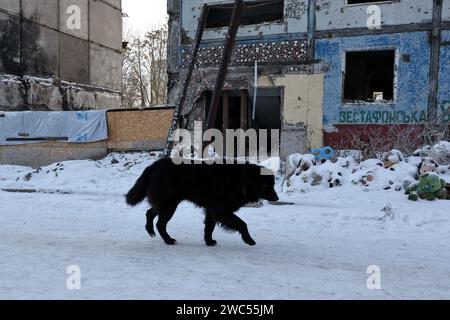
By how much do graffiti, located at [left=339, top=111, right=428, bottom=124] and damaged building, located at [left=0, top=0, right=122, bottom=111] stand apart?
13193 millimetres

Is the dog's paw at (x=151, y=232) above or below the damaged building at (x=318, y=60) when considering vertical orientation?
below

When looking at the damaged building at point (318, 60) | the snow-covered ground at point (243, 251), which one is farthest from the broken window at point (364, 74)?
the snow-covered ground at point (243, 251)

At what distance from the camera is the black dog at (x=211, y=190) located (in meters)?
4.48

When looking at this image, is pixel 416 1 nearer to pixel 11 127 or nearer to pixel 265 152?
pixel 265 152

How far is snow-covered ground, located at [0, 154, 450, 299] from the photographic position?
297 cm

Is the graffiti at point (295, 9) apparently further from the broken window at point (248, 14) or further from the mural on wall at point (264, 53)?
the broken window at point (248, 14)

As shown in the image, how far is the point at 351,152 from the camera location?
34.7ft

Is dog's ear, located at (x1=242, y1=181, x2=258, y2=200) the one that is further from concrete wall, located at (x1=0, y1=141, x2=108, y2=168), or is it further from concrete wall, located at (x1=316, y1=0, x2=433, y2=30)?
concrete wall, located at (x1=0, y1=141, x2=108, y2=168)

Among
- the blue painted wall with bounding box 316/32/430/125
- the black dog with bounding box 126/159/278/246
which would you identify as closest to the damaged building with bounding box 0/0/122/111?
the blue painted wall with bounding box 316/32/430/125

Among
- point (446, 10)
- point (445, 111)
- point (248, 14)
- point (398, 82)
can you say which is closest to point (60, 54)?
point (248, 14)

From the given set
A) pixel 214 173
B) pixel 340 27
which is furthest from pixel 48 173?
pixel 340 27

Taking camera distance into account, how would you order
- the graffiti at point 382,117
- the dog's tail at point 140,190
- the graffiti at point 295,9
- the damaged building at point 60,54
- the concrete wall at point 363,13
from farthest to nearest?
the damaged building at point 60,54, the graffiti at point 295,9, the graffiti at point 382,117, the concrete wall at point 363,13, the dog's tail at point 140,190

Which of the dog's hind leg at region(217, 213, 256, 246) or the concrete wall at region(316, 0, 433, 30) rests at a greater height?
the concrete wall at region(316, 0, 433, 30)

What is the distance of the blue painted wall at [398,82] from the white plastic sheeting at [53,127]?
735cm
